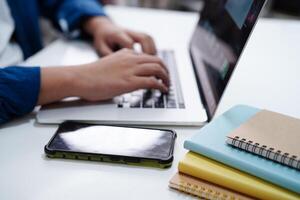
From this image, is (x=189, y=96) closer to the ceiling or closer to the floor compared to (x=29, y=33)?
closer to the ceiling

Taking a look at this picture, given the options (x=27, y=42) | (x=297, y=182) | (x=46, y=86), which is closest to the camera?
(x=297, y=182)

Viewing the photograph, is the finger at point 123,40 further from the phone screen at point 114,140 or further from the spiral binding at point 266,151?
the spiral binding at point 266,151

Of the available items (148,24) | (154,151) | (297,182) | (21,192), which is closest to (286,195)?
(297,182)

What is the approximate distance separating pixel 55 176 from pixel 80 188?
0.13 feet

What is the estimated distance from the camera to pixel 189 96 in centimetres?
63

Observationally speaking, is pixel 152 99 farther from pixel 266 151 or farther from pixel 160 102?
pixel 266 151

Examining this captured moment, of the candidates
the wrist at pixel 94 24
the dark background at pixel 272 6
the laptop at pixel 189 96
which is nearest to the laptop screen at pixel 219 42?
the laptop at pixel 189 96

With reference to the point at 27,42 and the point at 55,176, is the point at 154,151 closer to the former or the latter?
the point at 55,176

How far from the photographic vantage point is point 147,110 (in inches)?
22.4

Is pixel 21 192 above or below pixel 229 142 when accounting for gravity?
below

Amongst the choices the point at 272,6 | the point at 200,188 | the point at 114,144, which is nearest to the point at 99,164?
the point at 114,144

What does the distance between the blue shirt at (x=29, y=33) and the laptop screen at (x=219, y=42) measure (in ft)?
0.93

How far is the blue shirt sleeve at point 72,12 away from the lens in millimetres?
927

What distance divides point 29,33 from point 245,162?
75cm
